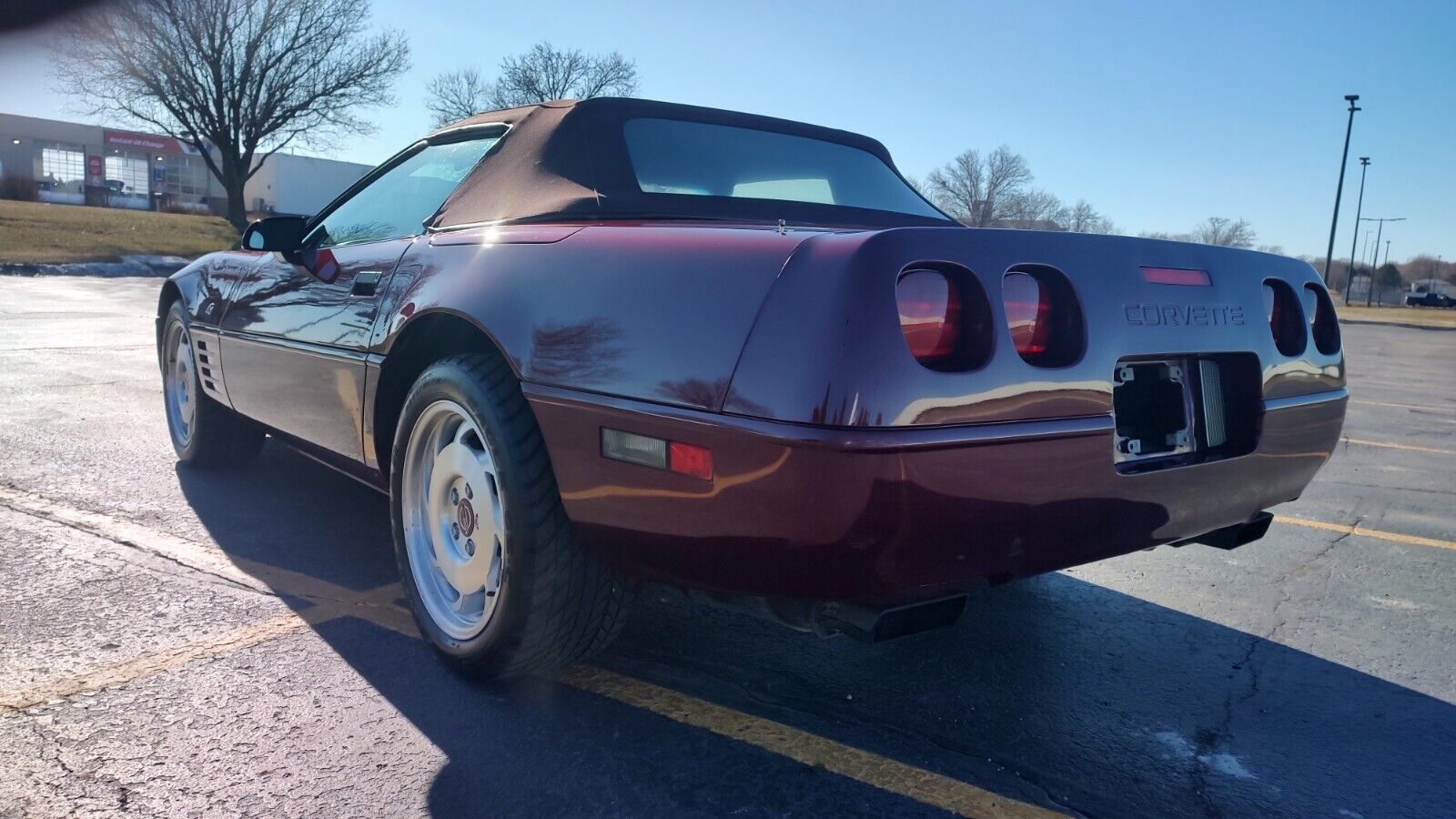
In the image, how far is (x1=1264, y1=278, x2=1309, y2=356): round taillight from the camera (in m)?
2.67

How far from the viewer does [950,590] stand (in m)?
2.04

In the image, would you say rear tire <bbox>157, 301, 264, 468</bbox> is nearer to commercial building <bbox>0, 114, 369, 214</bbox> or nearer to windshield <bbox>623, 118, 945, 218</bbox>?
windshield <bbox>623, 118, 945, 218</bbox>

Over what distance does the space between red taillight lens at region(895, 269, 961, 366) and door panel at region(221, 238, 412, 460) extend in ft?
5.44

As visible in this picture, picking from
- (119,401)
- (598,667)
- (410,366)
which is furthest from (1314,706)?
(119,401)

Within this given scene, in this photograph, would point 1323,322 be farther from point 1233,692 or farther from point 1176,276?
point 1233,692

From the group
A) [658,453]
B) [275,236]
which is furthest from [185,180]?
[658,453]

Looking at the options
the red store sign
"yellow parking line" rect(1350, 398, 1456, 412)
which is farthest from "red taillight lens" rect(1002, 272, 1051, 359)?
the red store sign

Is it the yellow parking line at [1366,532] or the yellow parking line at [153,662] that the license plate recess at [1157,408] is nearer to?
the yellow parking line at [153,662]

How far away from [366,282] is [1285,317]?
2519mm

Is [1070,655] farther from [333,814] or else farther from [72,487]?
[72,487]

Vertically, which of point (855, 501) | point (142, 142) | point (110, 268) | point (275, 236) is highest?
point (142, 142)

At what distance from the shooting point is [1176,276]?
2.36 meters

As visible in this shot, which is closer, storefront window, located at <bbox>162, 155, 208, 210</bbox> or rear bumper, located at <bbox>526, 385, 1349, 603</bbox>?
rear bumper, located at <bbox>526, 385, 1349, 603</bbox>

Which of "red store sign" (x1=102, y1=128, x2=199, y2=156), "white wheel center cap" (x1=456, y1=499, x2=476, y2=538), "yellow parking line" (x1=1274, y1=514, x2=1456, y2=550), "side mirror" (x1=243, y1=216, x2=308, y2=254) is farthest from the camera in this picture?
"red store sign" (x1=102, y1=128, x2=199, y2=156)
